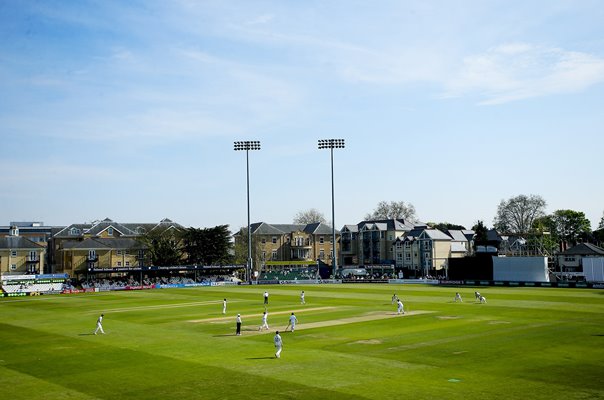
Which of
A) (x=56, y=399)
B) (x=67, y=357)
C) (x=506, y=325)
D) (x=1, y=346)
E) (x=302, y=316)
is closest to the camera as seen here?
(x=56, y=399)

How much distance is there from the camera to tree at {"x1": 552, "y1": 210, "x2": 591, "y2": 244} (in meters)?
143

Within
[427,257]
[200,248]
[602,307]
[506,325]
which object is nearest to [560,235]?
[427,257]

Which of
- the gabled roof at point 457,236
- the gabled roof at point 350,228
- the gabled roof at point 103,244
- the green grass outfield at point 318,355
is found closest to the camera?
the green grass outfield at point 318,355

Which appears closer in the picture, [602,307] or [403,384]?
[403,384]

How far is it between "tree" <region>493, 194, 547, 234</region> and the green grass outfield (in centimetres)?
8540

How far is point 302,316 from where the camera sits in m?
45.7

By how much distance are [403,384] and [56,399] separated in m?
13.1

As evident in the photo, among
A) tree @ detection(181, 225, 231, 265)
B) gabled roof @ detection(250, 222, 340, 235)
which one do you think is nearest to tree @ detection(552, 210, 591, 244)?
gabled roof @ detection(250, 222, 340, 235)

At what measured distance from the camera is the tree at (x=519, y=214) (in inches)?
5202

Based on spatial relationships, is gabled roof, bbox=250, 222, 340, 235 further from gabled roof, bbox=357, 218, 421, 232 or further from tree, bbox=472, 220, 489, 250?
tree, bbox=472, 220, 489, 250

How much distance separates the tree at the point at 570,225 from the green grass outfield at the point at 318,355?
101180mm

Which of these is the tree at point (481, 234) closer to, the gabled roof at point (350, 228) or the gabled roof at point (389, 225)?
the gabled roof at point (389, 225)

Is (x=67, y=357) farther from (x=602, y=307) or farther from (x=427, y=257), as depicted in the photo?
(x=427, y=257)

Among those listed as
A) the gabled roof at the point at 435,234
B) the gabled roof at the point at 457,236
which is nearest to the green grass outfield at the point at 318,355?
the gabled roof at the point at 435,234
